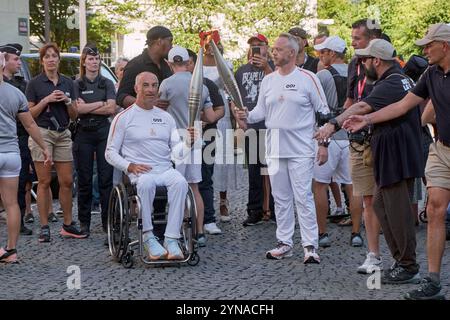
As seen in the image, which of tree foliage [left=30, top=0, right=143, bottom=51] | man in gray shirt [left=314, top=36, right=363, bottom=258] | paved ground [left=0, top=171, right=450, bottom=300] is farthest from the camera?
tree foliage [left=30, top=0, right=143, bottom=51]

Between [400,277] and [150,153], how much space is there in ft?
8.82

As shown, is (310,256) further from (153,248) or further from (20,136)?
(20,136)

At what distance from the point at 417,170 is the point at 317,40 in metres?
4.93

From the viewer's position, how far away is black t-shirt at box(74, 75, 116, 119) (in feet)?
38.0

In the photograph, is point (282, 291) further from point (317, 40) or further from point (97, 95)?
point (317, 40)

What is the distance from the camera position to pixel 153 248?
934 cm

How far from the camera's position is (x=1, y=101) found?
951 centimetres

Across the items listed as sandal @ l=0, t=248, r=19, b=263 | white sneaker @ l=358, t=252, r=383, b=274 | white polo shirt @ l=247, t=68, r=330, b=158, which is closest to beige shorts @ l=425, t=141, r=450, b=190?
white sneaker @ l=358, t=252, r=383, b=274

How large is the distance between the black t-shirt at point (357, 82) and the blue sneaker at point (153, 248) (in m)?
2.27

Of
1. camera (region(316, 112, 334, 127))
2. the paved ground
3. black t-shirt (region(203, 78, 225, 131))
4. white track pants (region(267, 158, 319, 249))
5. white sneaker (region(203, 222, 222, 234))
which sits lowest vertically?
white sneaker (region(203, 222, 222, 234))

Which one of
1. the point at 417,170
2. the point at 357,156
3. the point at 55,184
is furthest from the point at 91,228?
the point at 417,170

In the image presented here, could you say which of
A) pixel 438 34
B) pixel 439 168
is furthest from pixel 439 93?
pixel 439 168

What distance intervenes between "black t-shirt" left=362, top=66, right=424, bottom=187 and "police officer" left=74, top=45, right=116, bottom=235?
388 centimetres

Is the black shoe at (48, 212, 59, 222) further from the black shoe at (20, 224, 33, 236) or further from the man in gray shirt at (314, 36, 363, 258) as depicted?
the man in gray shirt at (314, 36, 363, 258)
